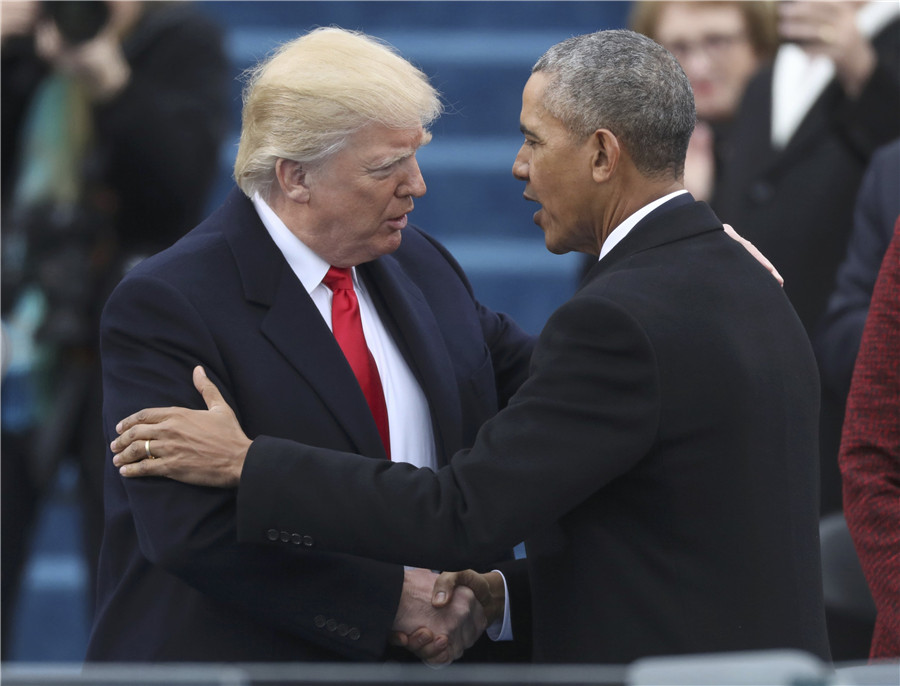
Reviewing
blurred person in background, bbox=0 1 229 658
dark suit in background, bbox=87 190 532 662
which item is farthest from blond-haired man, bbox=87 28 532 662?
blurred person in background, bbox=0 1 229 658

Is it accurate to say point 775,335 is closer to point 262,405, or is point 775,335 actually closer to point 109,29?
point 262,405

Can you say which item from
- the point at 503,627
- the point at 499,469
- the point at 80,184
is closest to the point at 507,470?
the point at 499,469

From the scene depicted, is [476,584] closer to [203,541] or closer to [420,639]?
[420,639]

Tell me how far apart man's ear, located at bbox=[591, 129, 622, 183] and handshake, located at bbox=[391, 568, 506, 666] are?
0.67 metres

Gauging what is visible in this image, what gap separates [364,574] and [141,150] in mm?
1833

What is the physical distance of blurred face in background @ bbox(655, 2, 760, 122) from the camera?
158 inches

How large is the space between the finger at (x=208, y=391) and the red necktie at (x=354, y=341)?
268 mm

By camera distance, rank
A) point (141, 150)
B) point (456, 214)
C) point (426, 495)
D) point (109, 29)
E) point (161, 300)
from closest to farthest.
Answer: point (426, 495)
point (161, 300)
point (141, 150)
point (109, 29)
point (456, 214)

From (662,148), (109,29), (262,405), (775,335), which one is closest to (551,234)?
(662,148)

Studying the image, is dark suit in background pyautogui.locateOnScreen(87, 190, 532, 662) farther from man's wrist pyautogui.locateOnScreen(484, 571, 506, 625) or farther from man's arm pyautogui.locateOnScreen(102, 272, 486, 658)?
man's wrist pyautogui.locateOnScreen(484, 571, 506, 625)

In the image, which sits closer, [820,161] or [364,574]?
[364,574]

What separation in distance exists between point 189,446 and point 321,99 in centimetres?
58

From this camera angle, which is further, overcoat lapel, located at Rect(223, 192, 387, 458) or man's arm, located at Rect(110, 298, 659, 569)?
overcoat lapel, located at Rect(223, 192, 387, 458)

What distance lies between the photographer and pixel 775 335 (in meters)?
1.92
